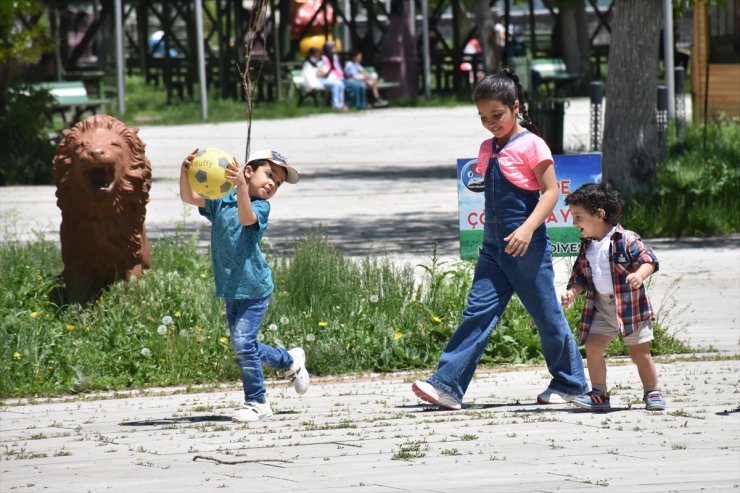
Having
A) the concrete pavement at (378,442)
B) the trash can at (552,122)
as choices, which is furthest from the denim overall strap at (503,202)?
the trash can at (552,122)

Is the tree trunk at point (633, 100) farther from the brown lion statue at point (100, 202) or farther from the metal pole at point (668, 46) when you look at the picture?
the brown lion statue at point (100, 202)

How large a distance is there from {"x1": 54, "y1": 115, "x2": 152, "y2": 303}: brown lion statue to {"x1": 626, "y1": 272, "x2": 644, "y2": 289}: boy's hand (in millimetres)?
3645

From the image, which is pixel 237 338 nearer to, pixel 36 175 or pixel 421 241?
pixel 421 241

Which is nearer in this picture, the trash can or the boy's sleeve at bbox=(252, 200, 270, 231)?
the boy's sleeve at bbox=(252, 200, 270, 231)

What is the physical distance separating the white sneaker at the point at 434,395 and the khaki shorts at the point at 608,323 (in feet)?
2.58

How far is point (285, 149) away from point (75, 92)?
18.5 ft

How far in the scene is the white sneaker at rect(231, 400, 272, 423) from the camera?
7.25 metres

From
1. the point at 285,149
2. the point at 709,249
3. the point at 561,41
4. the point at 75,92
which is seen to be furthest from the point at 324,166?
the point at 561,41

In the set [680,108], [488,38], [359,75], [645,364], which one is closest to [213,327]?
[645,364]

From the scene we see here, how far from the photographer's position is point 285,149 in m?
25.2

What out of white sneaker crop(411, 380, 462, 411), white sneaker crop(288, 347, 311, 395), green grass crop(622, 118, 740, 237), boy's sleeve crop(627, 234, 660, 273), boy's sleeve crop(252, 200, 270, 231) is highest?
boy's sleeve crop(252, 200, 270, 231)

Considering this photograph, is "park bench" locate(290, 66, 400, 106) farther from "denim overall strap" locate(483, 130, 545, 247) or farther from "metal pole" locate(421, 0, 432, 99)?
"denim overall strap" locate(483, 130, 545, 247)

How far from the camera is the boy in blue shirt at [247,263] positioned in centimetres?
733

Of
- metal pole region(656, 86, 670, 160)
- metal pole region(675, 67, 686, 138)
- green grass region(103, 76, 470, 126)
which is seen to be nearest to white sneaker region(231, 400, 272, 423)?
metal pole region(656, 86, 670, 160)
